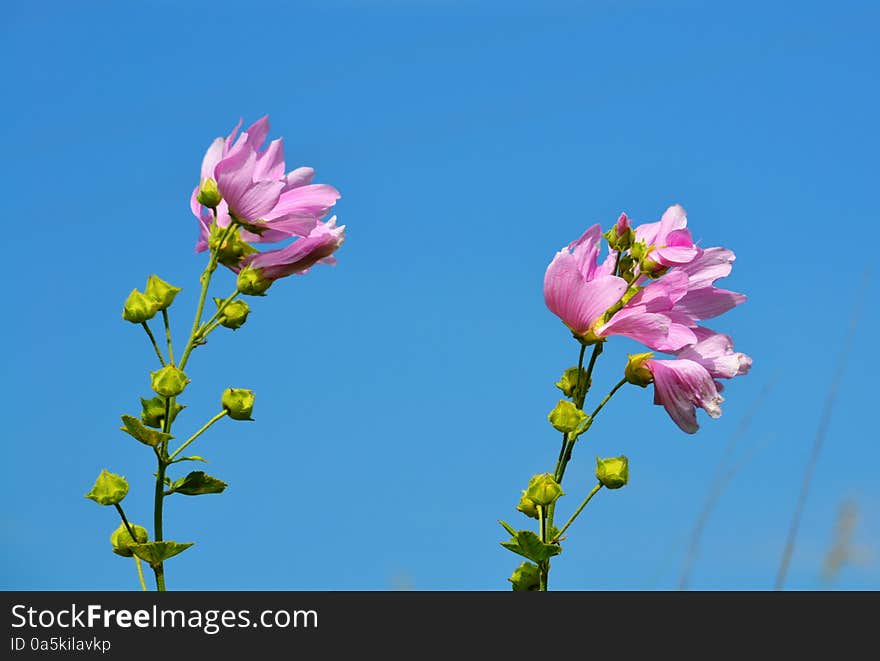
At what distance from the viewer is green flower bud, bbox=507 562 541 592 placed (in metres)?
1.59

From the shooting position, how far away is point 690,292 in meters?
1.64

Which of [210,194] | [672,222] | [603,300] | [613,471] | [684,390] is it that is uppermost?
[210,194]

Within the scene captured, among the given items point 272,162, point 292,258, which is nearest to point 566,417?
point 292,258

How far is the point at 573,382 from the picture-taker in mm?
1616

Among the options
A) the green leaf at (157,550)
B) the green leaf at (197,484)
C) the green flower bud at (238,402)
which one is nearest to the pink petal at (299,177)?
the green flower bud at (238,402)

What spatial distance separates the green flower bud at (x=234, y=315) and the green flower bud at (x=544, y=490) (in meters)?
0.47

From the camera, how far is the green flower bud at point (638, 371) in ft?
5.38

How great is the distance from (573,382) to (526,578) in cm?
28

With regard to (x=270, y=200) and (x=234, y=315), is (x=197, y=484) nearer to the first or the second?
(x=234, y=315)

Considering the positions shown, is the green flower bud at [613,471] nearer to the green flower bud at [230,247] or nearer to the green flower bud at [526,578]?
the green flower bud at [526,578]
